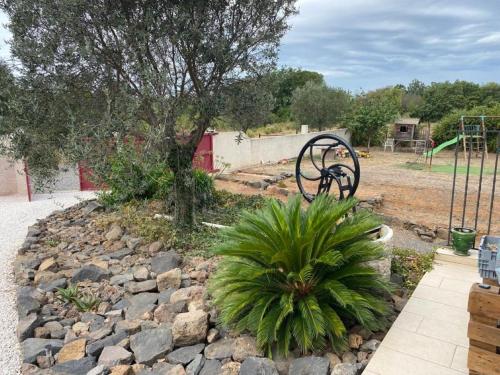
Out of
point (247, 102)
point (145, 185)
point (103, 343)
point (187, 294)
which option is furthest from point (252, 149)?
point (103, 343)

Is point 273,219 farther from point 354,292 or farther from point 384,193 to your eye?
point 384,193

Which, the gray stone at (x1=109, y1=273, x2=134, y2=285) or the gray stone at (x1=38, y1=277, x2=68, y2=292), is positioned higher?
the gray stone at (x1=109, y1=273, x2=134, y2=285)

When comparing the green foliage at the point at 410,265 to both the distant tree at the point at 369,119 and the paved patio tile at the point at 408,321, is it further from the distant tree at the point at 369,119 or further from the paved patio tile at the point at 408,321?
the distant tree at the point at 369,119

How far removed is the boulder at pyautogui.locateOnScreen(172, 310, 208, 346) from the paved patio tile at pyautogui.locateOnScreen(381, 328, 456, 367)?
132 cm

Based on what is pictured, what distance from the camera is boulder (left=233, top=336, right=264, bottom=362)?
250cm

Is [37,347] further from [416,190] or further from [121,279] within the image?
[416,190]

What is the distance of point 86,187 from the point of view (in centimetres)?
882

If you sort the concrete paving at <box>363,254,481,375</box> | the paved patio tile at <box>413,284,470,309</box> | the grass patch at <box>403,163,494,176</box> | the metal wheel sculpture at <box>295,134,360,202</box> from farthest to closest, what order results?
1. the grass patch at <box>403,163,494,176</box>
2. the metal wheel sculpture at <box>295,134,360,202</box>
3. the paved patio tile at <box>413,284,470,309</box>
4. the concrete paving at <box>363,254,481,375</box>

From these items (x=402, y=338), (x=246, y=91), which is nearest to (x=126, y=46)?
(x=246, y=91)

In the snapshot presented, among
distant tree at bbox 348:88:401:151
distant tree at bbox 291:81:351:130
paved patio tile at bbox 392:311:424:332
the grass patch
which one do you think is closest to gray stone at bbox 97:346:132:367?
paved patio tile at bbox 392:311:424:332

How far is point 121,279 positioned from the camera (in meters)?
3.90

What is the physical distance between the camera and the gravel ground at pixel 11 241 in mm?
2895

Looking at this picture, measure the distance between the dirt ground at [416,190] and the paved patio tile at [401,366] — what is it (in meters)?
5.08

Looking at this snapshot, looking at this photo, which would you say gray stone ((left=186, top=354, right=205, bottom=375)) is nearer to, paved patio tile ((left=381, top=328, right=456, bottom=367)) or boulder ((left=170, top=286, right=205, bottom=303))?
boulder ((left=170, top=286, right=205, bottom=303))
